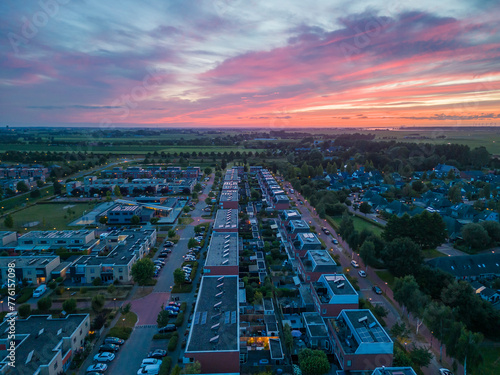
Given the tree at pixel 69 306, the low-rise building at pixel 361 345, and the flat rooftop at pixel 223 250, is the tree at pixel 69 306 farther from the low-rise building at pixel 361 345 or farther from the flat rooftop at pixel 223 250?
the low-rise building at pixel 361 345

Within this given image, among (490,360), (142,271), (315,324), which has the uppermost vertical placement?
(142,271)

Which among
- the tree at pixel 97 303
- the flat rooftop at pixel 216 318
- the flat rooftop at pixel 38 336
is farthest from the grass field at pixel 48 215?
the flat rooftop at pixel 216 318

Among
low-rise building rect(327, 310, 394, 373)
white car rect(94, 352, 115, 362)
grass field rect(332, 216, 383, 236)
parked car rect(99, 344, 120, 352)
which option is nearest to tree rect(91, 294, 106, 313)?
parked car rect(99, 344, 120, 352)

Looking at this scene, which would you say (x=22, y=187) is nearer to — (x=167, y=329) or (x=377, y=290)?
(x=167, y=329)

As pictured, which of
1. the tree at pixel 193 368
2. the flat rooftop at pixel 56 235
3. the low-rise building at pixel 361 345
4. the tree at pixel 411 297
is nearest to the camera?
the tree at pixel 193 368

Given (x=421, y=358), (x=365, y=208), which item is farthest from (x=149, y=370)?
(x=365, y=208)

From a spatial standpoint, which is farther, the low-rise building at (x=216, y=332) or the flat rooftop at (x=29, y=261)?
the flat rooftop at (x=29, y=261)

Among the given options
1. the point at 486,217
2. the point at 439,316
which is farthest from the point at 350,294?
the point at 486,217
